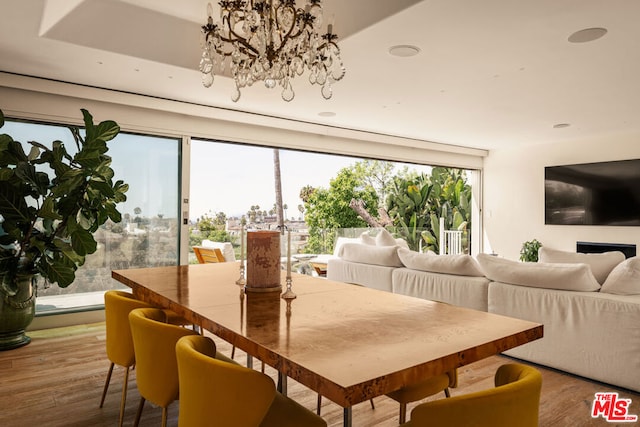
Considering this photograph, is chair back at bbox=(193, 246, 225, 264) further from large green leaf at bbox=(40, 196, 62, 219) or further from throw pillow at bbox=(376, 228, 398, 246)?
large green leaf at bbox=(40, 196, 62, 219)

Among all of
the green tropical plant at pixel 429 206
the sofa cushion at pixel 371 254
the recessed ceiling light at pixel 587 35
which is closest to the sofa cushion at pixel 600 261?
the sofa cushion at pixel 371 254

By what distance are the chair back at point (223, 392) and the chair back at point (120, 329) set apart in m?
0.99

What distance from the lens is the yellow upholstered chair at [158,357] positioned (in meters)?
1.72

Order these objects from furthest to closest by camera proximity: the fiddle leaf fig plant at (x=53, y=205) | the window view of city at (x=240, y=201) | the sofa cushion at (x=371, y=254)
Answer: the window view of city at (x=240, y=201) < the sofa cushion at (x=371, y=254) < the fiddle leaf fig plant at (x=53, y=205)

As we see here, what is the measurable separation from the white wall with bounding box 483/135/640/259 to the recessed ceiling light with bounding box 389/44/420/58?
17.7 ft

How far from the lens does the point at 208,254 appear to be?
5.86 meters

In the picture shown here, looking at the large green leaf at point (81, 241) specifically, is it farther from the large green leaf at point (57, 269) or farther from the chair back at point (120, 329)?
the chair back at point (120, 329)

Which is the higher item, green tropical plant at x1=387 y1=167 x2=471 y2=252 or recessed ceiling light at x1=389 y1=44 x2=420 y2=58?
recessed ceiling light at x1=389 y1=44 x2=420 y2=58

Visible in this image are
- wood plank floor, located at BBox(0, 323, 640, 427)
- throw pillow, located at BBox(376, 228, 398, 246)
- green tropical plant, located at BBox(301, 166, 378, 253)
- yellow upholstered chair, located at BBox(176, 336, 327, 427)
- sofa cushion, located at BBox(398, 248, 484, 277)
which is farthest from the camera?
green tropical plant, located at BBox(301, 166, 378, 253)

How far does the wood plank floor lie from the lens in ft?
7.99

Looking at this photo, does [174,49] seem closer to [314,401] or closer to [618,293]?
[314,401]

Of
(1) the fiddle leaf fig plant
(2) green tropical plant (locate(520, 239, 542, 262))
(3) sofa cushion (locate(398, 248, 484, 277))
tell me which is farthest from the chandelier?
(2) green tropical plant (locate(520, 239, 542, 262))

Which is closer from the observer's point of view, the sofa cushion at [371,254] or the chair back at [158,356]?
the chair back at [158,356]

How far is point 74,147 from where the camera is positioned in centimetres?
456
